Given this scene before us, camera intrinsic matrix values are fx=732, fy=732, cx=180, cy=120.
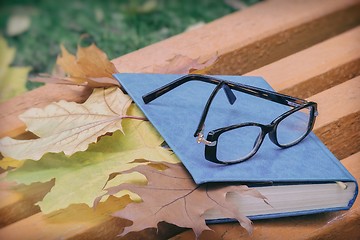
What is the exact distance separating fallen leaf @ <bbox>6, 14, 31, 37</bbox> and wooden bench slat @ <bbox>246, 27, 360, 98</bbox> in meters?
1.09

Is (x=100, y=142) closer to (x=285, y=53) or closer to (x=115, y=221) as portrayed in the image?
(x=115, y=221)

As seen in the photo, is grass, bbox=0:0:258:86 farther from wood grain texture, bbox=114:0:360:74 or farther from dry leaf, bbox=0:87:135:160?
dry leaf, bbox=0:87:135:160

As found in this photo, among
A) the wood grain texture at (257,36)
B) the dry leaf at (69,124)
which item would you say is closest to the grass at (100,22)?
the wood grain texture at (257,36)

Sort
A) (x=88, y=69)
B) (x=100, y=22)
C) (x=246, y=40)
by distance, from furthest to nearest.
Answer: (x=100, y=22) → (x=246, y=40) → (x=88, y=69)

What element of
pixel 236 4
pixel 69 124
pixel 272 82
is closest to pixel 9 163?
pixel 69 124

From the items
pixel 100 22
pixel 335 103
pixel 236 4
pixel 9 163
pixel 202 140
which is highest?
pixel 9 163

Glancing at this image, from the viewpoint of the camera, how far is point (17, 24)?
2406 mm

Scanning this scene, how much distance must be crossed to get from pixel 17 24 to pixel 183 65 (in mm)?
1111

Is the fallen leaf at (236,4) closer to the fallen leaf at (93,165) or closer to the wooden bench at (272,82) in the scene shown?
the wooden bench at (272,82)

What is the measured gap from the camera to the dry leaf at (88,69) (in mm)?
1357

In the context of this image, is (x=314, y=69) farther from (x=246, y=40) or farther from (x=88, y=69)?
(x=88, y=69)

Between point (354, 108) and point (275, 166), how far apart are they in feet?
1.09

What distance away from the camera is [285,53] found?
1660mm

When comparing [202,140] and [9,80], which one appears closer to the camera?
[202,140]
